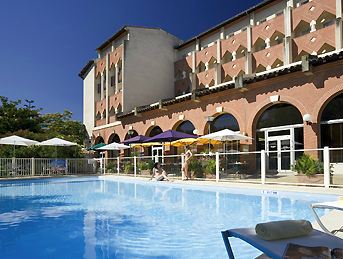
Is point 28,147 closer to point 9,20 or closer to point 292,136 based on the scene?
point 9,20

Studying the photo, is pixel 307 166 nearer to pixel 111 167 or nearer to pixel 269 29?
pixel 269 29

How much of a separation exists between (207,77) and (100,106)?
13707mm

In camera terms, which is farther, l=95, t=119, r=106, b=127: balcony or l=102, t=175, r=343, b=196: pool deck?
l=95, t=119, r=106, b=127: balcony

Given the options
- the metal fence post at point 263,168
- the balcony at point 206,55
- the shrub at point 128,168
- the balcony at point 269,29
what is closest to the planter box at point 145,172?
the shrub at point 128,168

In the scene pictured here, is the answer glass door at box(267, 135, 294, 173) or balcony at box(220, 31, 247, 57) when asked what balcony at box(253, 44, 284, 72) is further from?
glass door at box(267, 135, 294, 173)

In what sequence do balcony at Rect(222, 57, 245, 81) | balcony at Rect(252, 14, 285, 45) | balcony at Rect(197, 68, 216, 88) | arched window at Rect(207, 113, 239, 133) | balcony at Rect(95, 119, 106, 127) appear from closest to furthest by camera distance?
1. arched window at Rect(207, 113, 239, 133)
2. balcony at Rect(252, 14, 285, 45)
3. balcony at Rect(222, 57, 245, 81)
4. balcony at Rect(197, 68, 216, 88)
5. balcony at Rect(95, 119, 106, 127)

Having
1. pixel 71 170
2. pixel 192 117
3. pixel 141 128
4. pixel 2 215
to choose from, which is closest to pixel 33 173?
pixel 71 170

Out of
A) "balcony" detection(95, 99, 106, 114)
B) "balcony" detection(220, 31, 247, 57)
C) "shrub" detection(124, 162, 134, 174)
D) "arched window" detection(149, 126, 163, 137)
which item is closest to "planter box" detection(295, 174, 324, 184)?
"shrub" detection(124, 162, 134, 174)

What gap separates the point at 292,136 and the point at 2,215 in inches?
565

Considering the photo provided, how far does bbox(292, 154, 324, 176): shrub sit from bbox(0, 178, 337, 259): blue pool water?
1.25 m

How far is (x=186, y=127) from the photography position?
25.2m

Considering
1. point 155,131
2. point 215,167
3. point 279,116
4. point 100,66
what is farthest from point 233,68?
point 100,66

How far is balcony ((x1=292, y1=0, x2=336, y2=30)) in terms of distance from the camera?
66.2 feet

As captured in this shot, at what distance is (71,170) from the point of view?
2523 cm
